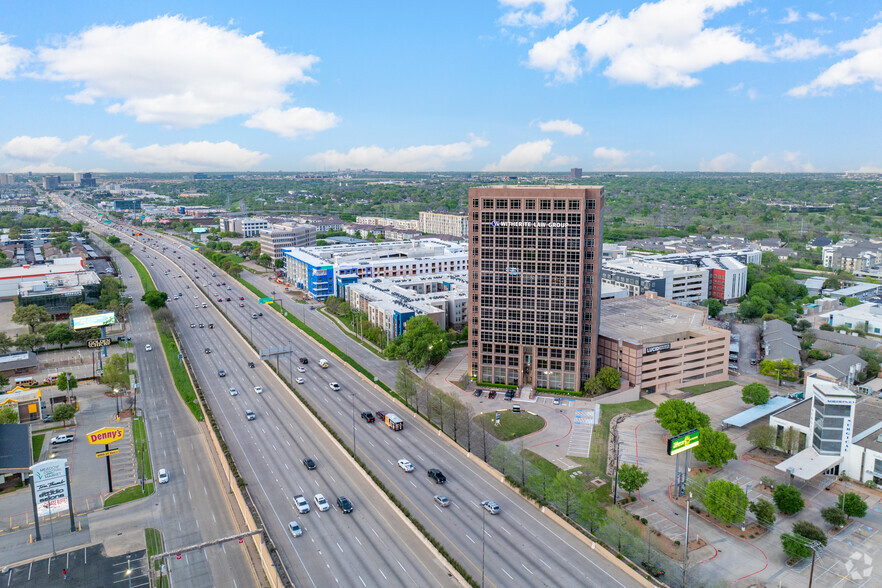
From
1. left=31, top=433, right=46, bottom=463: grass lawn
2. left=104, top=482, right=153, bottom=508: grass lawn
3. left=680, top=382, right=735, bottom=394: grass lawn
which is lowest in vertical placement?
left=104, top=482, right=153, bottom=508: grass lawn

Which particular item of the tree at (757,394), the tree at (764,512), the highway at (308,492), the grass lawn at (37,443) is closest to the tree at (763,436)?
the tree at (757,394)

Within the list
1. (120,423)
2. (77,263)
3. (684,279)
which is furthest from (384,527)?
(77,263)

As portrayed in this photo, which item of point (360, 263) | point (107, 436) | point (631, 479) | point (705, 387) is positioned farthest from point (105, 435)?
point (360, 263)

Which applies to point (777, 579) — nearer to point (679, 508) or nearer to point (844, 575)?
point (844, 575)

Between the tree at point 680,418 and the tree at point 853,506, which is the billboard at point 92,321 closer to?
the tree at point 680,418

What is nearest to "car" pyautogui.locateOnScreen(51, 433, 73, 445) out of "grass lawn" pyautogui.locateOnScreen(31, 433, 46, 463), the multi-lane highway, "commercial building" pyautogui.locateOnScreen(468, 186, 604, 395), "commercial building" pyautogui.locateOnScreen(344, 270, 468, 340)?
"grass lawn" pyautogui.locateOnScreen(31, 433, 46, 463)

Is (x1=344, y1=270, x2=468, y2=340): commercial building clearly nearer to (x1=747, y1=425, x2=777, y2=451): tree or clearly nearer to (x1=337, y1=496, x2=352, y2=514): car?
(x1=337, y1=496, x2=352, y2=514): car

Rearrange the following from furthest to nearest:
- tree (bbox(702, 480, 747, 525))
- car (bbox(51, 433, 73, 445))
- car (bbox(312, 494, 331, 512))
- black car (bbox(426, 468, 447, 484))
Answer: car (bbox(51, 433, 73, 445)), black car (bbox(426, 468, 447, 484)), car (bbox(312, 494, 331, 512)), tree (bbox(702, 480, 747, 525))
